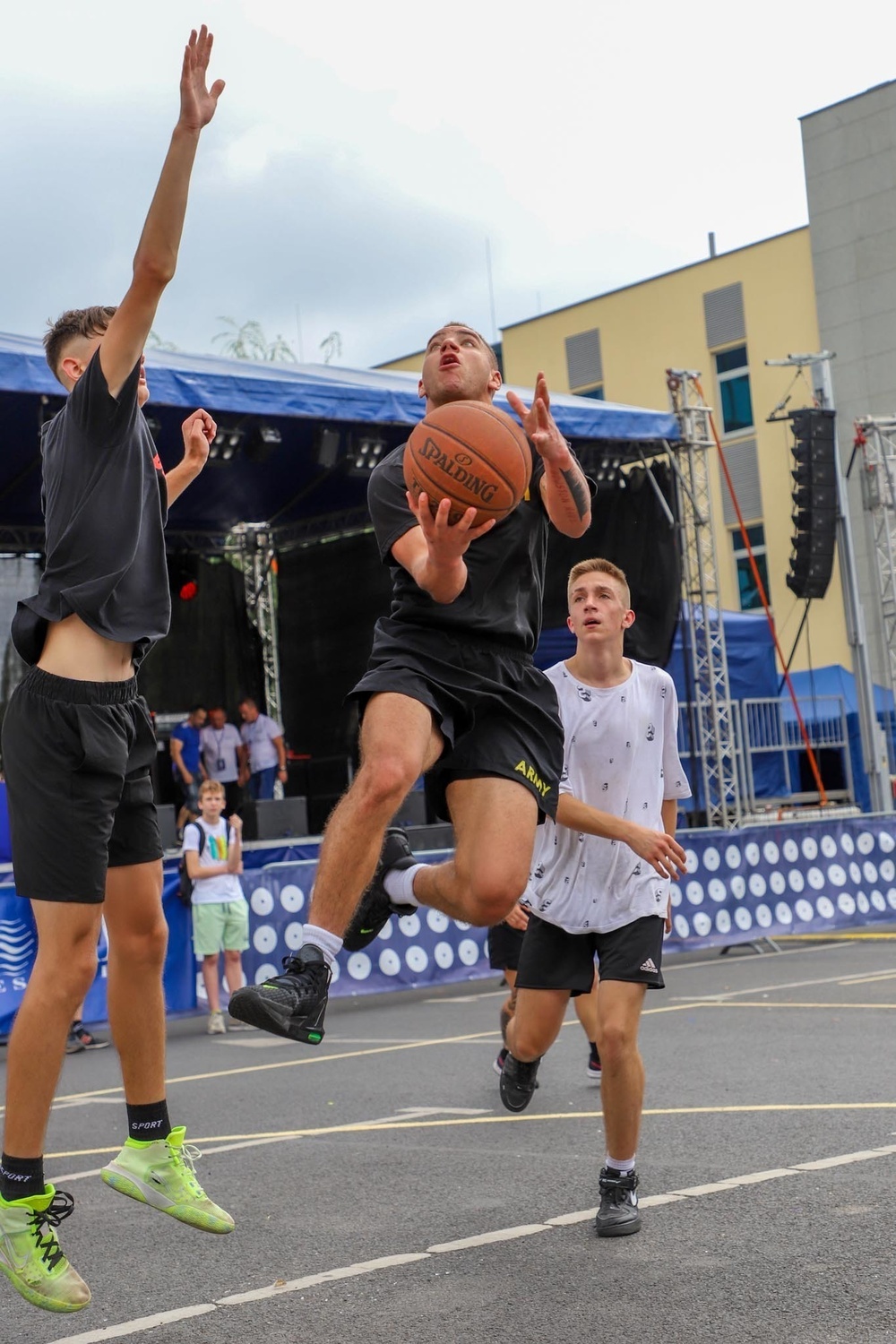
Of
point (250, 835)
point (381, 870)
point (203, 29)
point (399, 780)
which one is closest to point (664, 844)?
point (381, 870)

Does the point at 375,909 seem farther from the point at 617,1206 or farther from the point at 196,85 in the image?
the point at 196,85

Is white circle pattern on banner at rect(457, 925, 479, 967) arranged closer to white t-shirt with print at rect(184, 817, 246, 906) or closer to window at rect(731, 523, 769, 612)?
white t-shirt with print at rect(184, 817, 246, 906)

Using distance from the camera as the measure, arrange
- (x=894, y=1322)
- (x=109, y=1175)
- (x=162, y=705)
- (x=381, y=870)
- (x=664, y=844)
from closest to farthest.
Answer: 1. (x=894, y=1322)
2. (x=109, y=1175)
3. (x=381, y=870)
4. (x=664, y=844)
5. (x=162, y=705)

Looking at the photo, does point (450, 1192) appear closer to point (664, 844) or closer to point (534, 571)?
point (664, 844)

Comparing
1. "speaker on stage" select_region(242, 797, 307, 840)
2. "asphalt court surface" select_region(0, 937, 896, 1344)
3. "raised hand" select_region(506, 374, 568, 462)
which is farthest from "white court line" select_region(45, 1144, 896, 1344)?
"speaker on stage" select_region(242, 797, 307, 840)

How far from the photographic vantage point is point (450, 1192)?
5.30 meters

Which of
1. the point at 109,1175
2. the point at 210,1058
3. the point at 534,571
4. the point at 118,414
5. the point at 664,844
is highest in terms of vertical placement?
the point at 118,414

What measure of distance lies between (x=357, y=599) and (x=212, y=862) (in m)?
9.03

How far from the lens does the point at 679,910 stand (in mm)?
14320

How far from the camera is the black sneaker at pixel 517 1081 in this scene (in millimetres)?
6082

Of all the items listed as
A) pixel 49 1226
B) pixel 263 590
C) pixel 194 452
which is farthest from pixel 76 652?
pixel 263 590

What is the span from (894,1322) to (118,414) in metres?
2.74

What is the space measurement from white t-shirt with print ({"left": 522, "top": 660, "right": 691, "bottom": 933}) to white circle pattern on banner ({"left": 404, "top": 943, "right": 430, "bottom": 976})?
285 inches

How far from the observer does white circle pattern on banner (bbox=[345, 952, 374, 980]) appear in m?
12.4
